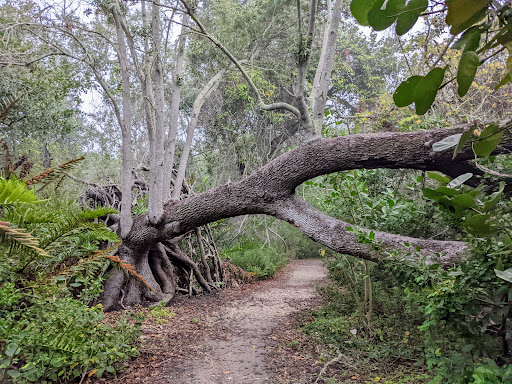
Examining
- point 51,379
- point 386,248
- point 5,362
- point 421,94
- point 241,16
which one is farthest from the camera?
point 241,16

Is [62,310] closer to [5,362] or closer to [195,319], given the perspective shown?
[5,362]

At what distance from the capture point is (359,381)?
8.96 feet

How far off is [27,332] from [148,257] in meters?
3.89

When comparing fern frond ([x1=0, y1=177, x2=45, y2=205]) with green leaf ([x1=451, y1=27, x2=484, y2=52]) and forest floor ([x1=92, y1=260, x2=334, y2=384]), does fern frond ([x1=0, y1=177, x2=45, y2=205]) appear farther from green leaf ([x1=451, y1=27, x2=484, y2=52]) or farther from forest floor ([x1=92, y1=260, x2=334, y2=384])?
green leaf ([x1=451, y1=27, x2=484, y2=52])

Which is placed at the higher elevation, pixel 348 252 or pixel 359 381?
pixel 348 252

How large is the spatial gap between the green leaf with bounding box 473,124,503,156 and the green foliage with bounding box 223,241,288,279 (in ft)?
24.8

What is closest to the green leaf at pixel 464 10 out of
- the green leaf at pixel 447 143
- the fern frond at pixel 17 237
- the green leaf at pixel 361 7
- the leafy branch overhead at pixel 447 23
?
the leafy branch overhead at pixel 447 23

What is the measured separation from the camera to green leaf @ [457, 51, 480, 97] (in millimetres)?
509

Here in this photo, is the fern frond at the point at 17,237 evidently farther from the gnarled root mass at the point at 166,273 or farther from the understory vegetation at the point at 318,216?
the gnarled root mass at the point at 166,273

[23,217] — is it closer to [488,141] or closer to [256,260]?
[488,141]

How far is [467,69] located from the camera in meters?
0.52

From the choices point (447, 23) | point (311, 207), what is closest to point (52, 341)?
point (447, 23)

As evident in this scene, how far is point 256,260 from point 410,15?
8.05 metres

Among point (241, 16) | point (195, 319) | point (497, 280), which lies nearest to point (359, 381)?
point (497, 280)
